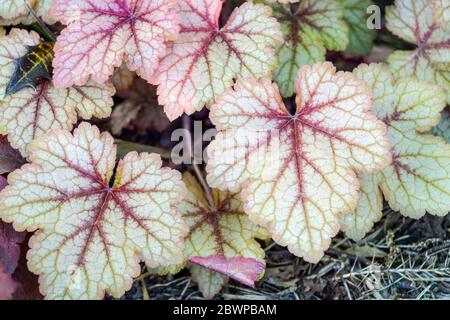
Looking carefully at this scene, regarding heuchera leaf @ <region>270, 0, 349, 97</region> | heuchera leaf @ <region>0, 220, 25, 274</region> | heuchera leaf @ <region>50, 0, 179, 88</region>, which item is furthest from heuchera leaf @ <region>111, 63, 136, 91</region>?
heuchera leaf @ <region>0, 220, 25, 274</region>

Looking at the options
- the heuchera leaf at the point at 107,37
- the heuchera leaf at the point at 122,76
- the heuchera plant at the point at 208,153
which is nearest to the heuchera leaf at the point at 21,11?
the heuchera plant at the point at 208,153

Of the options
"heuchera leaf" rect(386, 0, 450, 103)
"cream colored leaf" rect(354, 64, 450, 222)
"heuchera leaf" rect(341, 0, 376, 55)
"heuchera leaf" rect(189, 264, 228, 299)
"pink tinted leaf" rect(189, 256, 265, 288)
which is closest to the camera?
"pink tinted leaf" rect(189, 256, 265, 288)

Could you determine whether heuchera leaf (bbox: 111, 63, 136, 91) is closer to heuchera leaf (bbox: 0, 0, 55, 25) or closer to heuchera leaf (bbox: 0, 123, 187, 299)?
heuchera leaf (bbox: 0, 0, 55, 25)

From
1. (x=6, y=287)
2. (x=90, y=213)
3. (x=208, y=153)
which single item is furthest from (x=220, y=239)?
(x=6, y=287)
